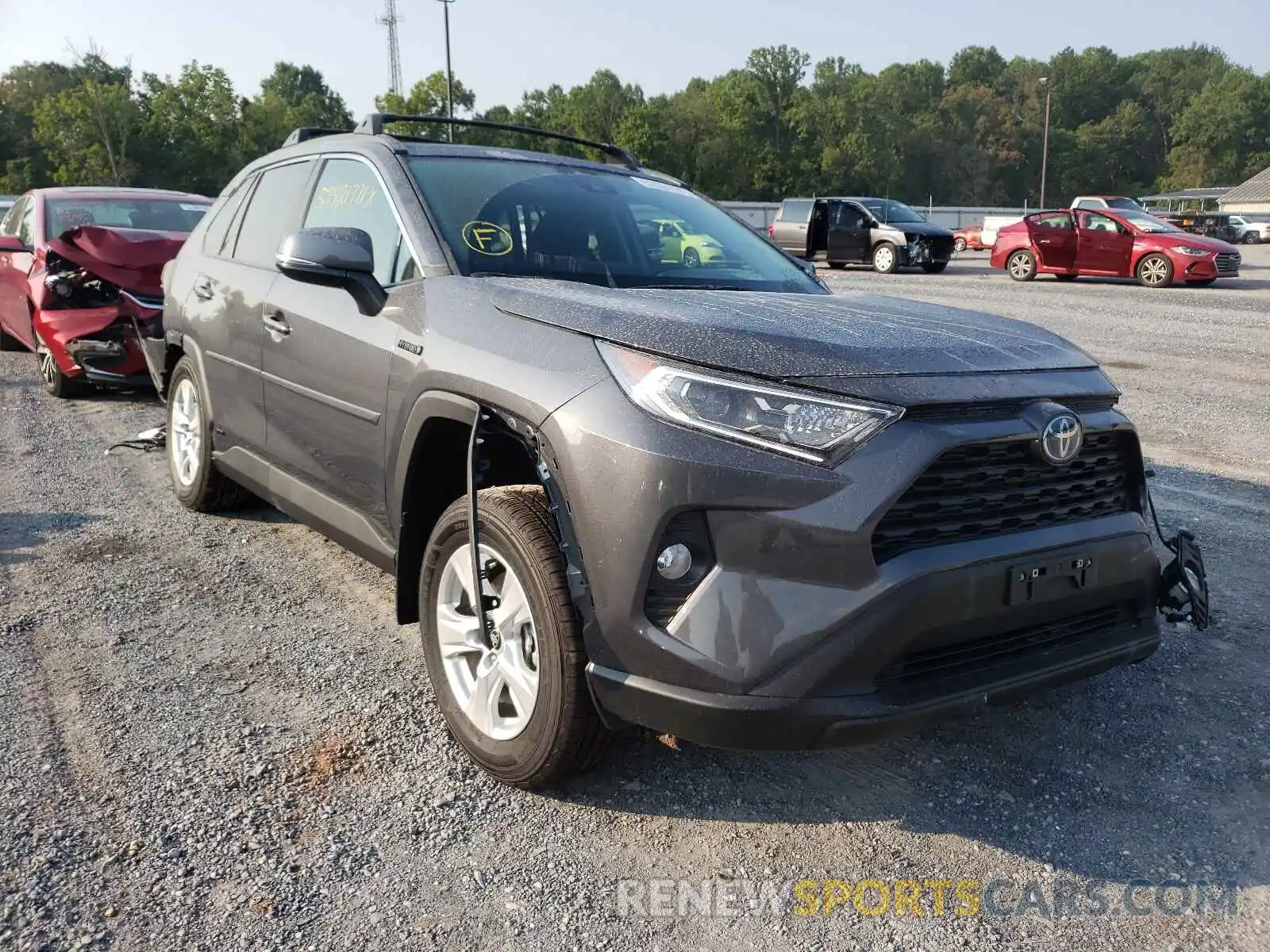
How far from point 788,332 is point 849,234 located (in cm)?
2289

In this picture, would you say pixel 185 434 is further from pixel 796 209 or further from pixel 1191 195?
pixel 1191 195

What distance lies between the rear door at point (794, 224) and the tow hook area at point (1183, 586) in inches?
904

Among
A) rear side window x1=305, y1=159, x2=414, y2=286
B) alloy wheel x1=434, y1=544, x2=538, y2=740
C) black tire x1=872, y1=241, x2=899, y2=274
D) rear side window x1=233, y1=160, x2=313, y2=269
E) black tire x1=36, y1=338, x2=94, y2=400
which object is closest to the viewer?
alloy wheel x1=434, y1=544, x2=538, y2=740

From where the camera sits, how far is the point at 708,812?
2.71 metres

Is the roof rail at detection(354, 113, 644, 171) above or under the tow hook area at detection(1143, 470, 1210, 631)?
above

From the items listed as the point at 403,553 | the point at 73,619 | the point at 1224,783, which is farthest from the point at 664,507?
the point at 73,619

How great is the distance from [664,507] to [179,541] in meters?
3.42

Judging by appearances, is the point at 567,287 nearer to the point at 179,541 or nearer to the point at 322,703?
the point at 322,703

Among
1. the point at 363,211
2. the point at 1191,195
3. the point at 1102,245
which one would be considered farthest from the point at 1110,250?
the point at 1191,195

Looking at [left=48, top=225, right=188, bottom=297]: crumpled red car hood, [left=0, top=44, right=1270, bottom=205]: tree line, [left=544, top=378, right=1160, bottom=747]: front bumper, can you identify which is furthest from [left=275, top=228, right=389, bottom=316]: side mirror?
[left=0, top=44, right=1270, bottom=205]: tree line

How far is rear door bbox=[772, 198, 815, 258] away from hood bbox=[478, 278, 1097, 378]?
2297cm

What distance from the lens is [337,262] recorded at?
123 inches

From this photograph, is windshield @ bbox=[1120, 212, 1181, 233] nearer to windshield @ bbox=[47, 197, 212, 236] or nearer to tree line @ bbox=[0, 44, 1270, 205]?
windshield @ bbox=[47, 197, 212, 236]

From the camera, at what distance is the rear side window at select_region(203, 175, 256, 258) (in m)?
4.77
